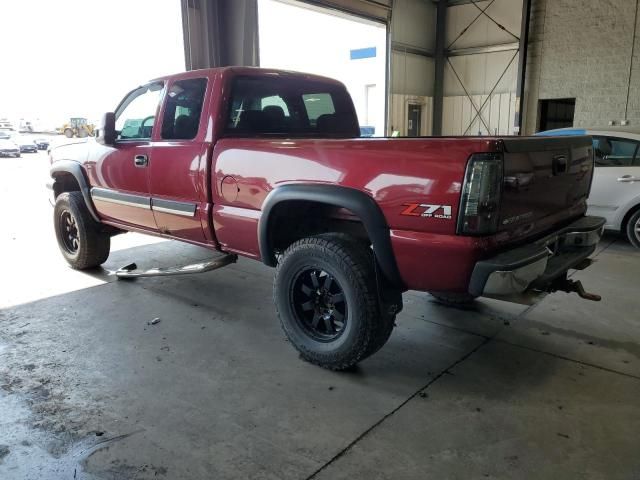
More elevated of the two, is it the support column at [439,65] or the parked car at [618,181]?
the support column at [439,65]

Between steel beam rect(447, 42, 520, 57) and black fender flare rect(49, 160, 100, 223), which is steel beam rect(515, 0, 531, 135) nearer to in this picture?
steel beam rect(447, 42, 520, 57)

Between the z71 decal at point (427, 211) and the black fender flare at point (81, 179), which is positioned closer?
the z71 decal at point (427, 211)

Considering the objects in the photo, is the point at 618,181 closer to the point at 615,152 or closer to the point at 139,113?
the point at 615,152

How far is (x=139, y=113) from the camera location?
14.9ft

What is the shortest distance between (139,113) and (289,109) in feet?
4.70

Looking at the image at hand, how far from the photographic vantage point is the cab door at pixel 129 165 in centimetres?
425

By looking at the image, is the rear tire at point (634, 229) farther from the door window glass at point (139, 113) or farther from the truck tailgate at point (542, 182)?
the door window glass at point (139, 113)

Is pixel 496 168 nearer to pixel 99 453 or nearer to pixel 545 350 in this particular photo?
pixel 545 350

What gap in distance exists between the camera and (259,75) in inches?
155

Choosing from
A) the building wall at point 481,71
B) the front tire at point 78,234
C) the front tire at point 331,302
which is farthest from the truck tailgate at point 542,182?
the building wall at point 481,71

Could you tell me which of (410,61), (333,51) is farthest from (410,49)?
(333,51)

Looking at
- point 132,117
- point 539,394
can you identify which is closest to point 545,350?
point 539,394

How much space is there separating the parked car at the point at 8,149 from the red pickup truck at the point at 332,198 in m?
21.0

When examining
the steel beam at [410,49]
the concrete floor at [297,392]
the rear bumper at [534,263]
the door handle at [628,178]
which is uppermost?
the steel beam at [410,49]
